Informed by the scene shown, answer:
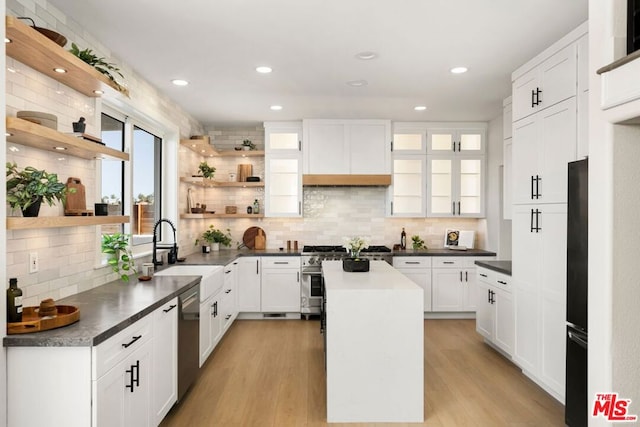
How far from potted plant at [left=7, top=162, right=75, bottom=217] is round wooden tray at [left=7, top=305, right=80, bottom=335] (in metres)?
0.51

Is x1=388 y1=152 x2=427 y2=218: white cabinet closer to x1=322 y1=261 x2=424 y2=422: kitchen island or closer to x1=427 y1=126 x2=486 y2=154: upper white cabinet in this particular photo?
x1=427 y1=126 x2=486 y2=154: upper white cabinet

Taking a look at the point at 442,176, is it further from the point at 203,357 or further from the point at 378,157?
the point at 203,357

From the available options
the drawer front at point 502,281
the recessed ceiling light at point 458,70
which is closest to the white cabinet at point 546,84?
the recessed ceiling light at point 458,70

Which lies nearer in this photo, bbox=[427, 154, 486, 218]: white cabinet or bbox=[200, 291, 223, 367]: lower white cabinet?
bbox=[200, 291, 223, 367]: lower white cabinet

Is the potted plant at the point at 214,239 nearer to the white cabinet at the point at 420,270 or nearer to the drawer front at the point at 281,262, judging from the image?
the drawer front at the point at 281,262

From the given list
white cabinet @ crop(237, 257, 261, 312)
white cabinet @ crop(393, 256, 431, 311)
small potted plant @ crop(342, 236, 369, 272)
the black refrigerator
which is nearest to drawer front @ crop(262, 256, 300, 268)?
white cabinet @ crop(237, 257, 261, 312)

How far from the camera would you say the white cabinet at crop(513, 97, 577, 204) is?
3.10 m

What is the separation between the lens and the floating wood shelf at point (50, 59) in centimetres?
200

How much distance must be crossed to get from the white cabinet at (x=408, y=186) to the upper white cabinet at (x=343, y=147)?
316mm

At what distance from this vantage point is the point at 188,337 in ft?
10.7

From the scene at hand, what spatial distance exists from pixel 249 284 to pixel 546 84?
4.09 metres

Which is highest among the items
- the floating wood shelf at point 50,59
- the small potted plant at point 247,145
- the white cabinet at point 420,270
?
the small potted plant at point 247,145

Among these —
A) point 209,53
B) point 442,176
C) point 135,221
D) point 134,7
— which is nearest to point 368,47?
point 209,53

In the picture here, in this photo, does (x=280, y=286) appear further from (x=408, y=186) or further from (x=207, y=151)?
(x=408, y=186)
